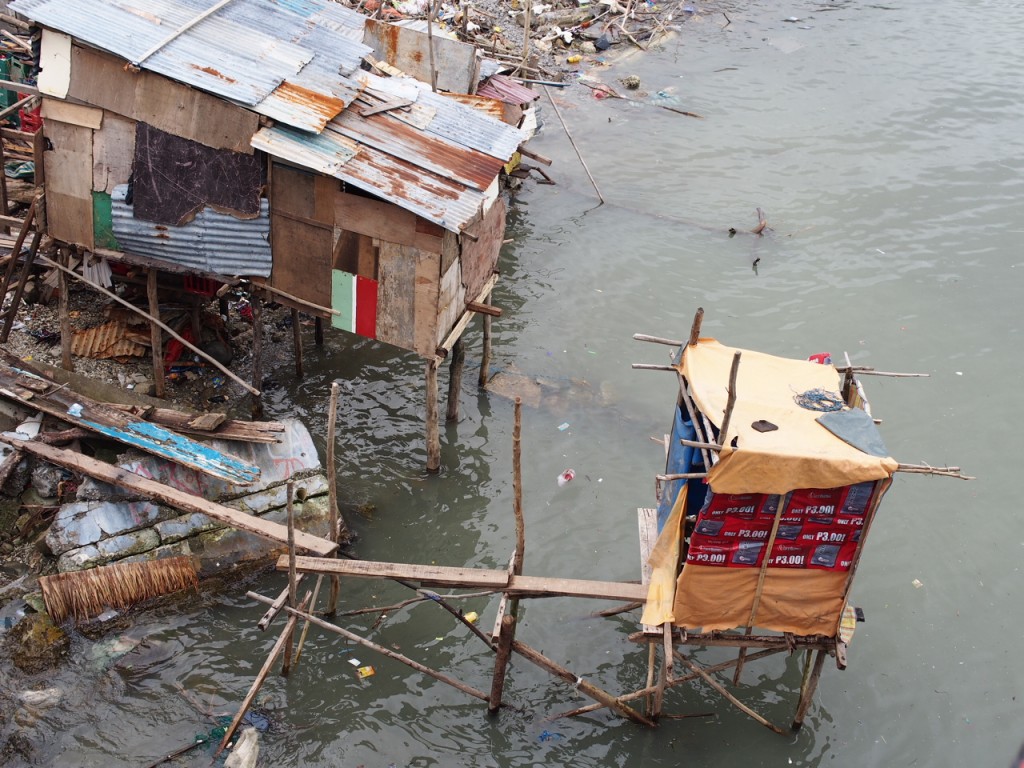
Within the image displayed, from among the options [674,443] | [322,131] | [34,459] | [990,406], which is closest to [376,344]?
[322,131]

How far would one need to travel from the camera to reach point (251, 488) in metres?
10.2

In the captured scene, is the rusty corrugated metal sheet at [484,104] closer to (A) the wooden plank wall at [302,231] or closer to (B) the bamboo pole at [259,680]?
(A) the wooden plank wall at [302,231]

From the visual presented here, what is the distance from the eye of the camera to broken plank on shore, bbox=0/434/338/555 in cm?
871

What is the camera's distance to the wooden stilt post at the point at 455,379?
12297 millimetres

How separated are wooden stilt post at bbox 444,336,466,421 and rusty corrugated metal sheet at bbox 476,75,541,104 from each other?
439 cm

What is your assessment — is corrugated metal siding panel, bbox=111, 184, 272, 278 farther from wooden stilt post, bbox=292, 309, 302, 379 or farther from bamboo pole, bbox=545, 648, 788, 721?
bamboo pole, bbox=545, 648, 788, 721

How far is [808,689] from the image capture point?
829 centimetres

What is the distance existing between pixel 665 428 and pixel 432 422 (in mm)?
3603

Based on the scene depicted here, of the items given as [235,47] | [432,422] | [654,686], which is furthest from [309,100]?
[654,686]

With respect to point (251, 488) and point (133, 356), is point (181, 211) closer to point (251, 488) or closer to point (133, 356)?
point (133, 356)

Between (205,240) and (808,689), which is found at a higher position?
(205,240)

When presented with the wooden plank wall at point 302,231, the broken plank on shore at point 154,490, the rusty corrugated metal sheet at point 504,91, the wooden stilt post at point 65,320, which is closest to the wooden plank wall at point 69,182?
the wooden stilt post at point 65,320

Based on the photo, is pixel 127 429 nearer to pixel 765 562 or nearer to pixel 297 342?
pixel 297 342

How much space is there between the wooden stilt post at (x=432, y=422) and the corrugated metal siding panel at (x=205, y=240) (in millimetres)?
2380
